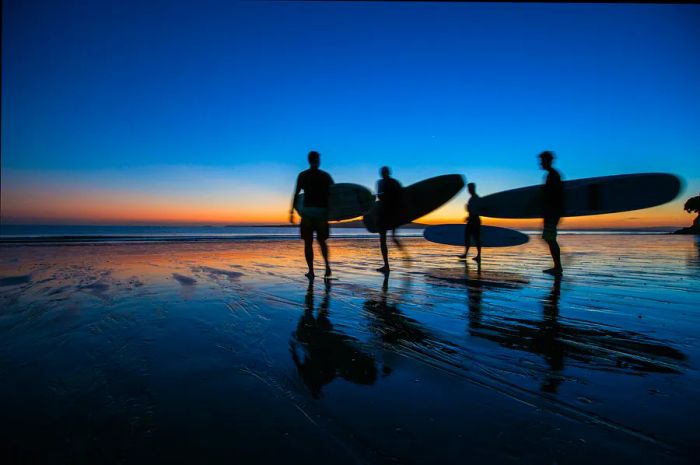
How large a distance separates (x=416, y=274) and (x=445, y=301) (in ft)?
8.35

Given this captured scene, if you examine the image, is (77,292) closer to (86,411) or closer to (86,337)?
(86,337)

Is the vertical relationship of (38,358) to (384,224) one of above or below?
below

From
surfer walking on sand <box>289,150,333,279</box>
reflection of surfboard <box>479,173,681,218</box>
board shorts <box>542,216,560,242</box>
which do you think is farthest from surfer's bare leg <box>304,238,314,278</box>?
reflection of surfboard <box>479,173,681,218</box>

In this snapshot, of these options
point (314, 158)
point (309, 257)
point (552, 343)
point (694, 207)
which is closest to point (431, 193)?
point (314, 158)

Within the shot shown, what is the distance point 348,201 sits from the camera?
9148 mm

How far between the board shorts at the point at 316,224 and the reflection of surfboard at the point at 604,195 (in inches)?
211

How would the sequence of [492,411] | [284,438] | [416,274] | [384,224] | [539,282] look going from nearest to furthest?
1. [284,438]
2. [492,411]
3. [539,282]
4. [416,274]
5. [384,224]

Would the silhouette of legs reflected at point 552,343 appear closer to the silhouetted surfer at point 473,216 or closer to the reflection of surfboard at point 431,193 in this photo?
the silhouetted surfer at point 473,216

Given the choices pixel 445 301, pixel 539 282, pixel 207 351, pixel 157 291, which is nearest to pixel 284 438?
pixel 207 351

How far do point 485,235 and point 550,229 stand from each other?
4865 millimetres

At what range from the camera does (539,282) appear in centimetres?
586

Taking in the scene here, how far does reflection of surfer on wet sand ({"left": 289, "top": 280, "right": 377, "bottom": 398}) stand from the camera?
2139 millimetres

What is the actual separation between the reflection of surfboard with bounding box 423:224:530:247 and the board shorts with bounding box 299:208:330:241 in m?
6.71

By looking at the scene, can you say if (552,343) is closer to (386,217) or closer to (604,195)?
(386,217)
